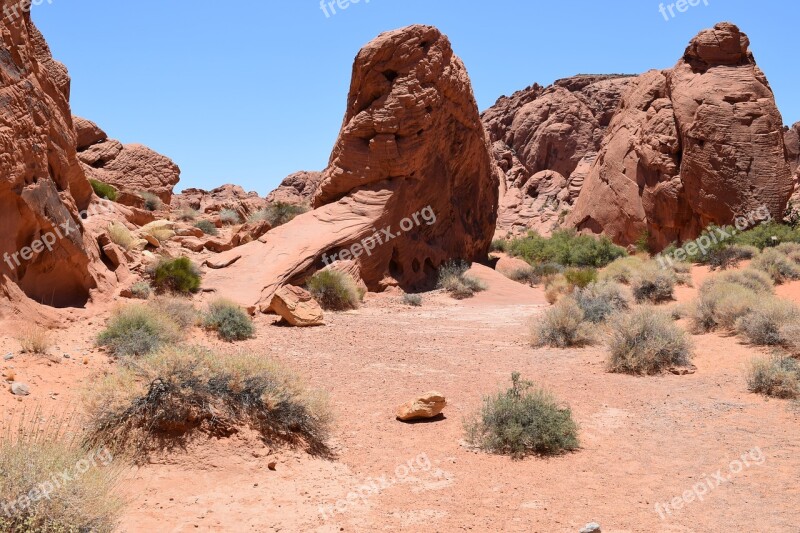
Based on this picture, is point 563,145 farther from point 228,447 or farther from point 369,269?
point 228,447

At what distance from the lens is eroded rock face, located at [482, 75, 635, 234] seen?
159ft

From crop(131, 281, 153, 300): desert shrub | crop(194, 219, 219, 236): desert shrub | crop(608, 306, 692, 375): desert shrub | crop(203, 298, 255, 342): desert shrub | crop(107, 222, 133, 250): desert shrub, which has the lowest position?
crop(608, 306, 692, 375): desert shrub

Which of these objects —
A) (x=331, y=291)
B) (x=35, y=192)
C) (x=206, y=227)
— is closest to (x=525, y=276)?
(x=331, y=291)

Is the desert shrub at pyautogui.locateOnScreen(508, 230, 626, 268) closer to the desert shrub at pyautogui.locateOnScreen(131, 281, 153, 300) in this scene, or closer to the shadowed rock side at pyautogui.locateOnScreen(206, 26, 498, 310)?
the shadowed rock side at pyautogui.locateOnScreen(206, 26, 498, 310)

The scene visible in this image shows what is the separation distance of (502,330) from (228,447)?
26.5ft

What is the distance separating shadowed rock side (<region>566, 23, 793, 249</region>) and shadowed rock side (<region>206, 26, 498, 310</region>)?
9.13 meters

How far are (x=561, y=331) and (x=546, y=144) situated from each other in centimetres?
4649

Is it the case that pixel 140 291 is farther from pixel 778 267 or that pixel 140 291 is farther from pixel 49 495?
pixel 778 267

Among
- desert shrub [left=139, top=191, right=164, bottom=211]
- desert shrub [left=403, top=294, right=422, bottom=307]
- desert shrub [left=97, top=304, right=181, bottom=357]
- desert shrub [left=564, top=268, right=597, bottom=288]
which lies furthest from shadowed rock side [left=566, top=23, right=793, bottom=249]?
desert shrub [left=97, top=304, right=181, bottom=357]

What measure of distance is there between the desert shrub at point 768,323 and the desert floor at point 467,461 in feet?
0.98

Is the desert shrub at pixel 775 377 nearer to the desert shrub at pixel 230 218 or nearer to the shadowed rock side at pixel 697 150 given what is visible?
the shadowed rock side at pixel 697 150

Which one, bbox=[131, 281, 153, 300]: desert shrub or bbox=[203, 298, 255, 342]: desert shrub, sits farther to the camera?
bbox=[131, 281, 153, 300]: desert shrub

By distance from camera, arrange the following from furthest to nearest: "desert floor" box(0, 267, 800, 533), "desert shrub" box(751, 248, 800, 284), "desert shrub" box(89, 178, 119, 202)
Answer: "desert shrub" box(89, 178, 119, 202), "desert shrub" box(751, 248, 800, 284), "desert floor" box(0, 267, 800, 533)

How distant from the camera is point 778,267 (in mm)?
15484
